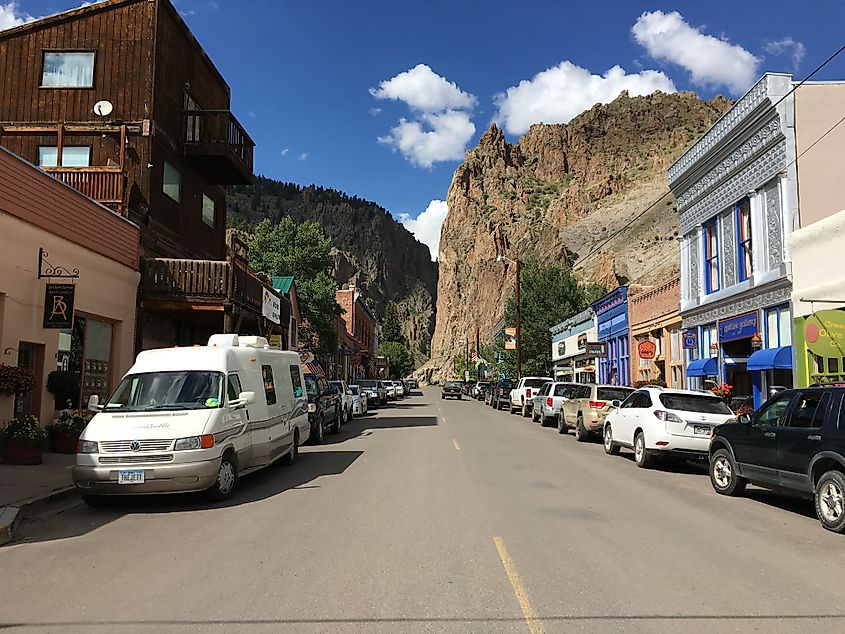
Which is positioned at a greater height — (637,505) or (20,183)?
(20,183)

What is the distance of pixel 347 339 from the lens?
70.2 meters

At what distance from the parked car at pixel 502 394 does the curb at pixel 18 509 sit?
3195 cm

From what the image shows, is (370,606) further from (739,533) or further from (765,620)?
(739,533)

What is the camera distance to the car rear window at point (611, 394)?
2005cm

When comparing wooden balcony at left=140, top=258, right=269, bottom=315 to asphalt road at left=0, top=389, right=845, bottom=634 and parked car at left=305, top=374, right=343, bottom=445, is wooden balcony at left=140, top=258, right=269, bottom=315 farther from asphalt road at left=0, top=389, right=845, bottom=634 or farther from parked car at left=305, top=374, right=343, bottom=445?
asphalt road at left=0, top=389, right=845, bottom=634

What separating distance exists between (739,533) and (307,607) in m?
5.40

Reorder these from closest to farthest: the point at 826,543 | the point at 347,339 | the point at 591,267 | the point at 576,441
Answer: the point at 826,543, the point at 576,441, the point at 347,339, the point at 591,267

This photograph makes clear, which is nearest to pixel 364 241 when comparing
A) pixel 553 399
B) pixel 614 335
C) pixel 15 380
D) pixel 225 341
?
pixel 614 335

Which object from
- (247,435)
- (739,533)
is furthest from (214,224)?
(739,533)

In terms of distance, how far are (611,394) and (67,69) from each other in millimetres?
18654

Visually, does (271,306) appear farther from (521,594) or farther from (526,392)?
(521,594)

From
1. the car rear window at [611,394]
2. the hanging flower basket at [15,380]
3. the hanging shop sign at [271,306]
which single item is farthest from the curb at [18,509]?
the car rear window at [611,394]

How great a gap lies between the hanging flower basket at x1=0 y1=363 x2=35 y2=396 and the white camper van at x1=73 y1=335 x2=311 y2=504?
3936 mm

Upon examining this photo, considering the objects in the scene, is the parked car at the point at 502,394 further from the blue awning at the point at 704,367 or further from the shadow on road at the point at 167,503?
the shadow on road at the point at 167,503
